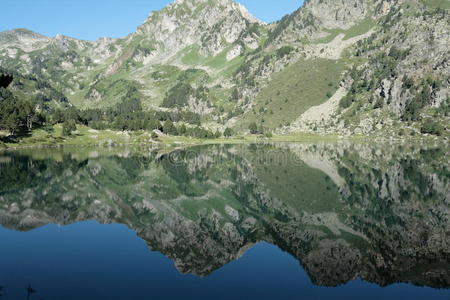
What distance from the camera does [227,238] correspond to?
38188mm

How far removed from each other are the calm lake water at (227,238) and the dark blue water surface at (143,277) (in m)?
0.09

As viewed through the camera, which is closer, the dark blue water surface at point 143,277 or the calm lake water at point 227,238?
the dark blue water surface at point 143,277

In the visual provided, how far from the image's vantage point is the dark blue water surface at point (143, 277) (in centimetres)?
2386

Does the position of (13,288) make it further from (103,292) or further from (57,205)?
(57,205)

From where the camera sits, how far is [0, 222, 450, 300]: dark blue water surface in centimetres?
2386

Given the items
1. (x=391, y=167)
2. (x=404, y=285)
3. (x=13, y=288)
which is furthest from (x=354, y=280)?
(x=391, y=167)

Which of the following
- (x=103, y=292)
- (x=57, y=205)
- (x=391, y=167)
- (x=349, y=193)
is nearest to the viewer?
(x=103, y=292)

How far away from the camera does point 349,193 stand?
60375 millimetres

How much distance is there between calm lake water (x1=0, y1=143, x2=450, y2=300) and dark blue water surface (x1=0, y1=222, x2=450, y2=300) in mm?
89

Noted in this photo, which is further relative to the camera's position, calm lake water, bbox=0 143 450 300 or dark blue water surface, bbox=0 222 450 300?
calm lake water, bbox=0 143 450 300

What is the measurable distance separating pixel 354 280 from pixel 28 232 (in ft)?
113

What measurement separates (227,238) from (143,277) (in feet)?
43.8

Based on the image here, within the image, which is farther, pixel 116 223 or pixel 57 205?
pixel 57 205

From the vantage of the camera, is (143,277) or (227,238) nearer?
(143,277)
